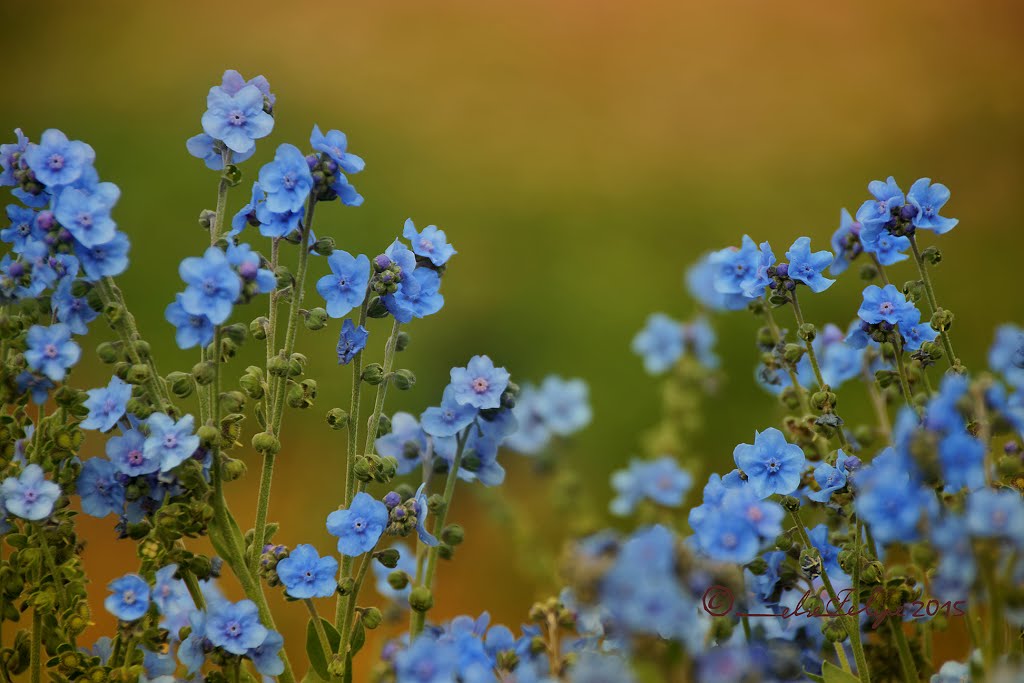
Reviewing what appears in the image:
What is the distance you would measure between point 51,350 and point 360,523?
32cm

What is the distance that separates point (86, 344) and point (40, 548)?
7.07 ft

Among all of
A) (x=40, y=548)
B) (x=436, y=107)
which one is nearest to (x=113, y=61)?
(x=436, y=107)

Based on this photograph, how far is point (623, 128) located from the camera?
12.5 ft

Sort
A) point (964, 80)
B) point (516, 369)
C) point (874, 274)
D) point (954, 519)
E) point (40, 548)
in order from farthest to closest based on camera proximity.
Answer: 1. point (964, 80)
2. point (516, 369)
3. point (874, 274)
4. point (40, 548)
5. point (954, 519)

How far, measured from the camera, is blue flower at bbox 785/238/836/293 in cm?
98

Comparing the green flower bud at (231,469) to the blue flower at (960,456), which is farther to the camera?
the green flower bud at (231,469)

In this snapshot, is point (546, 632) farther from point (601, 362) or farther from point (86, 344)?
point (86, 344)

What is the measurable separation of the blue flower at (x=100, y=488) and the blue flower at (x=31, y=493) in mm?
35

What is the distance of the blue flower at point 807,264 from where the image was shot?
98 centimetres

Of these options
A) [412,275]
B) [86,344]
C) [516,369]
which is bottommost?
[412,275]

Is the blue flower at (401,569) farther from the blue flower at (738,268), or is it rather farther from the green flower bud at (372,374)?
the blue flower at (738,268)

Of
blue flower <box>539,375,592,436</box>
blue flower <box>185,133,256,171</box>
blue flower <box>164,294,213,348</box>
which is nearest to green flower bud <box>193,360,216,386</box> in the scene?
blue flower <box>164,294,213,348</box>

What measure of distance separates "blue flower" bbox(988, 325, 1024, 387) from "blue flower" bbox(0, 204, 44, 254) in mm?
961

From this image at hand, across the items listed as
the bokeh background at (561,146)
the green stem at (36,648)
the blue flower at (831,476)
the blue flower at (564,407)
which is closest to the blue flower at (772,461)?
the blue flower at (831,476)
